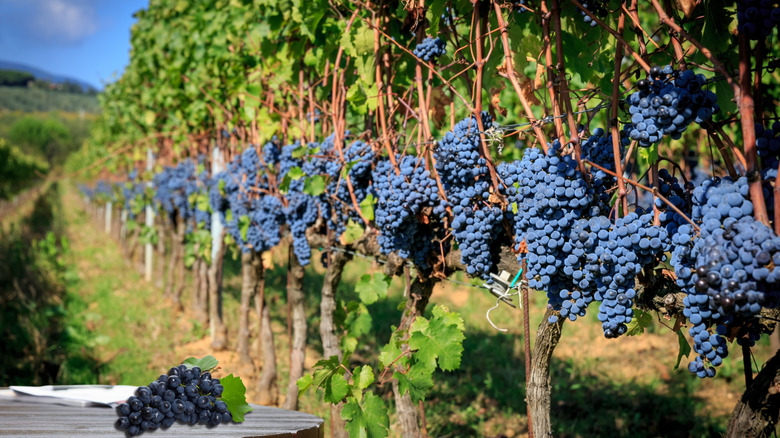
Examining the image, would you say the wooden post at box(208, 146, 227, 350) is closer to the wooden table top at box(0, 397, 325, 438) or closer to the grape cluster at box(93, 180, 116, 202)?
the wooden table top at box(0, 397, 325, 438)

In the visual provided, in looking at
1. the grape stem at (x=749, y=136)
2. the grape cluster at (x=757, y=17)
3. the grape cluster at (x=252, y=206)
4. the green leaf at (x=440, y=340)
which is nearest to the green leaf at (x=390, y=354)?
the green leaf at (x=440, y=340)

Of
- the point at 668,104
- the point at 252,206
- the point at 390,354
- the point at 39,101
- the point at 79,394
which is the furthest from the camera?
the point at 39,101

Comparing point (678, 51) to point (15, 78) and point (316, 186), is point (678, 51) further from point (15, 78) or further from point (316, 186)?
point (15, 78)

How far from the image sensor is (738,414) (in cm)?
173

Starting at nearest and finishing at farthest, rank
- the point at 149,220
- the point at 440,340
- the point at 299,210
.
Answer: the point at 440,340 < the point at 299,210 < the point at 149,220

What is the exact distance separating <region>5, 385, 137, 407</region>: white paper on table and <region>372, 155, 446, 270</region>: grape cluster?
51.9 inches

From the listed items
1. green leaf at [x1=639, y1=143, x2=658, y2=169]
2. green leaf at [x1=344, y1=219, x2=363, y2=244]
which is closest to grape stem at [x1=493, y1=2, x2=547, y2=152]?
green leaf at [x1=639, y1=143, x2=658, y2=169]

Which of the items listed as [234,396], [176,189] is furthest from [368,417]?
[176,189]

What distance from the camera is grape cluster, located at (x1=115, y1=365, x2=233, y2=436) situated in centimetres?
166

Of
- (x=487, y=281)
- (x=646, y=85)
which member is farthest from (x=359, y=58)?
(x=646, y=85)

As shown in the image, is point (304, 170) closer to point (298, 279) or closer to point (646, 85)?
point (298, 279)

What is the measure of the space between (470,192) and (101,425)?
1520 millimetres

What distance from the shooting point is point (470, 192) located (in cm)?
231

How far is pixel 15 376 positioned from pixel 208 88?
3442mm
